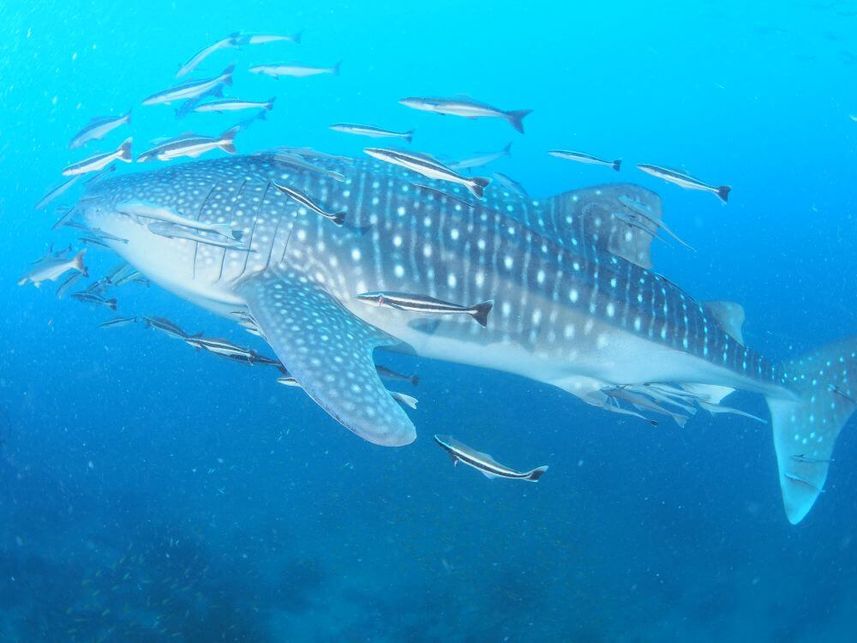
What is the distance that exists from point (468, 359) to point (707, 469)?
11166mm

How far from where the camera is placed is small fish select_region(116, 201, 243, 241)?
4.69 m

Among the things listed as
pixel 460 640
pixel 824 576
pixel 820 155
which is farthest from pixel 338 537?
pixel 820 155

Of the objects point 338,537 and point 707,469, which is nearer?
point 338,537

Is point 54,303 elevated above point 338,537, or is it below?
below

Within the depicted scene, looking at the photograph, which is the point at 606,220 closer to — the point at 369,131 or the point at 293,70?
the point at 369,131

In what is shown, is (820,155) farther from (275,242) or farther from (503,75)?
(275,242)

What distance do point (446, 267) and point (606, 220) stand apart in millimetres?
1793

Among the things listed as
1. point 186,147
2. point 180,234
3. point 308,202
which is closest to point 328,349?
point 308,202

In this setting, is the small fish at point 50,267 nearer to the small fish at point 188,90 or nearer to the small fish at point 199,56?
the small fish at point 188,90

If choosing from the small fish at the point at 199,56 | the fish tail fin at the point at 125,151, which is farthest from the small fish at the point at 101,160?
the small fish at the point at 199,56

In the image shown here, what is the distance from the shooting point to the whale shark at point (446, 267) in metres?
5.29

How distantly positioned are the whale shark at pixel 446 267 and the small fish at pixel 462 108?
0.67 m

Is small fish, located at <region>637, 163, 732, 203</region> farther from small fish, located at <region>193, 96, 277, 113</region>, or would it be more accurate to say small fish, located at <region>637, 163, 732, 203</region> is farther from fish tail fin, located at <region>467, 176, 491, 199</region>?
small fish, located at <region>193, 96, 277, 113</region>

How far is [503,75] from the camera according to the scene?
118 metres
